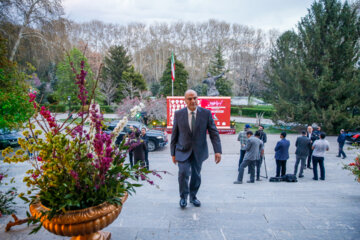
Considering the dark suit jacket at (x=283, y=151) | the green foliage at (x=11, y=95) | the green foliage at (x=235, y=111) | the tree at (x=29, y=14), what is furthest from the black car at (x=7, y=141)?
the green foliage at (x=235, y=111)

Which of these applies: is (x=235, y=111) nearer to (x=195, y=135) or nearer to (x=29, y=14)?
(x=29, y=14)

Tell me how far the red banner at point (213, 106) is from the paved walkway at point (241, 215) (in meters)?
10.7

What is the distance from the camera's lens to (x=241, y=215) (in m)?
3.41

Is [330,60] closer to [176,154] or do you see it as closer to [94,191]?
[176,154]

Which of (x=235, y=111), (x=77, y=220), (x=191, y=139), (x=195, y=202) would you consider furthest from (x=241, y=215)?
(x=235, y=111)

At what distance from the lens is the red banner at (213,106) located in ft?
52.7

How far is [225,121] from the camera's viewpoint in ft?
54.7

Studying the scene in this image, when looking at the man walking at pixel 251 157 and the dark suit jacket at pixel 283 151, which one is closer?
the man walking at pixel 251 157

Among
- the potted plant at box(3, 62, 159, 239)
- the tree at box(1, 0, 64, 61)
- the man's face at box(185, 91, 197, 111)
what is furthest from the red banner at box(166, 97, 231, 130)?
the potted plant at box(3, 62, 159, 239)

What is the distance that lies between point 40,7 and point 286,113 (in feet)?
57.3

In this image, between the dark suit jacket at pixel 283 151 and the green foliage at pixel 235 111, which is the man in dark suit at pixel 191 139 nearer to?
the dark suit jacket at pixel 283 151

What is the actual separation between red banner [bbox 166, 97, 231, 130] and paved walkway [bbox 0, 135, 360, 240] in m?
10.7

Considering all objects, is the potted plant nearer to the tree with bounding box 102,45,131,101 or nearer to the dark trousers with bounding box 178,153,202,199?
the dark trousers with bounding box 178,153,202,199

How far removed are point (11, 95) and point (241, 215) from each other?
4.21 metres
